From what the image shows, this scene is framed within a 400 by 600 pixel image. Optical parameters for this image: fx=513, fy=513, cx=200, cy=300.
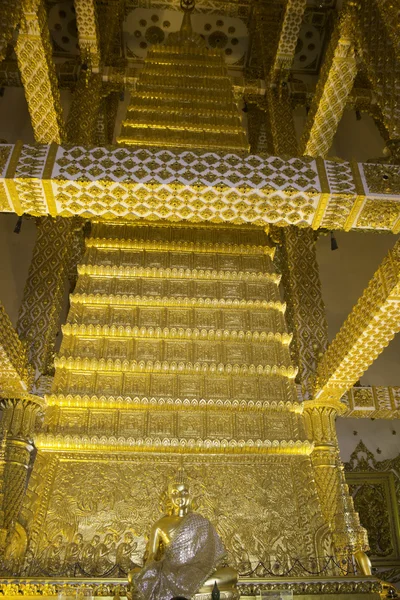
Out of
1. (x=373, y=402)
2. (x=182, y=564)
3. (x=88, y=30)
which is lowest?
(x=373, y=402)

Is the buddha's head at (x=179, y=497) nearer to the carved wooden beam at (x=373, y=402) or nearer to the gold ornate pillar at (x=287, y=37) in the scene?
the carved wooden beam at (x=373, y=402)

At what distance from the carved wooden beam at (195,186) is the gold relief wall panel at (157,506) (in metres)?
2.14

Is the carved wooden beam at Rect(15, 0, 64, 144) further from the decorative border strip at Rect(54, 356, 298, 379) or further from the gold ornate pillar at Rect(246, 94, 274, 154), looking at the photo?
the gold ornate pillar at Rect(246, 94, 274, 154)

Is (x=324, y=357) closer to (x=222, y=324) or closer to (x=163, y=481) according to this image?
(x=222, y=324)

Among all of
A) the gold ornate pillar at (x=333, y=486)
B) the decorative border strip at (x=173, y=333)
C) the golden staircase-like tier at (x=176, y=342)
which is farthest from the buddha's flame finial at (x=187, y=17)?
the gold ornate pillar at (x=333, y=486)

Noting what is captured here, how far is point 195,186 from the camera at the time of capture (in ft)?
12.6

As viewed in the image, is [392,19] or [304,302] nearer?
[392,19]

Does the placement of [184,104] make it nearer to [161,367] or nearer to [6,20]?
[6,20]

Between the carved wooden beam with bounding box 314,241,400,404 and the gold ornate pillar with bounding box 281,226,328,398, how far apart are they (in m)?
0.30

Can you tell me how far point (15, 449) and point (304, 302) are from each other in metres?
3.79

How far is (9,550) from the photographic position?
3816 mm

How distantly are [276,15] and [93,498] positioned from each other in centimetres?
853

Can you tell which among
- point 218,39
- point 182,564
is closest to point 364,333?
point 182,564

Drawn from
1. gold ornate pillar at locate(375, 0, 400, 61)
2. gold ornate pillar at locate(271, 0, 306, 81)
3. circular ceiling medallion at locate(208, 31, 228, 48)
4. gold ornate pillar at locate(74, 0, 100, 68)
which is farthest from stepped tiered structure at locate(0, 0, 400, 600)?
circular ceiling medallion at locate(208, 31, 228, 48)
